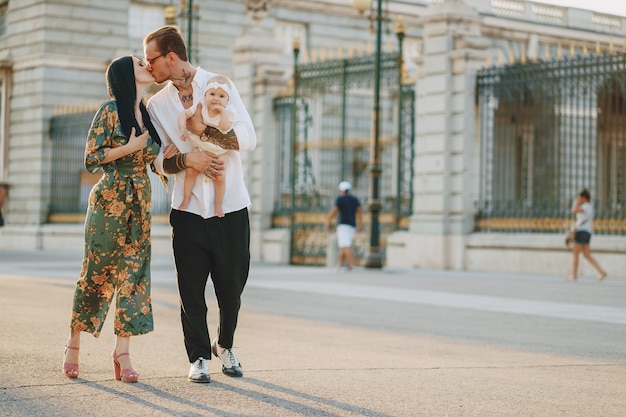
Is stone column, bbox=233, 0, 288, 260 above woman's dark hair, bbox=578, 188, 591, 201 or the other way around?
above

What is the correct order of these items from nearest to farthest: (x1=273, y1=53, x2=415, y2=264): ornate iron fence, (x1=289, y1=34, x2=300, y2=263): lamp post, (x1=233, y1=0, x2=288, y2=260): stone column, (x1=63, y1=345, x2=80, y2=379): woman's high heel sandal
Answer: (x1=63, y1=345, x2=80, y2=379): woman's high heel sandal, (x1=273, y1=53, x2=415, y2=264): ornate iron fence, (x1=289, y1=34, x2=300, y2=263): lamp post, (x1=233, y1=0, x2=288, y2=260): stone column

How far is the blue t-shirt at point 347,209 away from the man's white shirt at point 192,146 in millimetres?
14932

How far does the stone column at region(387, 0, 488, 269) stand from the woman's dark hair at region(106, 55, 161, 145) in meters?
15.3

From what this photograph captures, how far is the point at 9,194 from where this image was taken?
33.3m

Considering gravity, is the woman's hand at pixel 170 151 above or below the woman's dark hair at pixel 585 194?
below

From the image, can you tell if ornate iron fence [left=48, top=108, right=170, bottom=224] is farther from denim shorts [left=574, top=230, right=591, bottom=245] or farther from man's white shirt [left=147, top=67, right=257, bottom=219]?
man's white shirt [left=147, top=67, right=257, bottom=219]

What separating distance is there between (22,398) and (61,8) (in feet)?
91.9

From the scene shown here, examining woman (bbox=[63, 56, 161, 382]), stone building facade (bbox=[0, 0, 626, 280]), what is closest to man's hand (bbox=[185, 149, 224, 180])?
woman (bbox=[63, 56, 161, 382])

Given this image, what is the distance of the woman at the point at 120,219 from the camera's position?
6707mm

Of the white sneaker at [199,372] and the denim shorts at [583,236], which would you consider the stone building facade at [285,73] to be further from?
the white sneaker at [199,372]

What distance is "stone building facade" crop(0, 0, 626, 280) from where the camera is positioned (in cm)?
2167

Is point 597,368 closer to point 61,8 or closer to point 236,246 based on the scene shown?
point 236,246

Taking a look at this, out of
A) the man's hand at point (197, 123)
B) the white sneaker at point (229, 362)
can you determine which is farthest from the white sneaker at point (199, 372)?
the man's hand at point (197, 123)

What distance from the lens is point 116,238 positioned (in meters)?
6.74
